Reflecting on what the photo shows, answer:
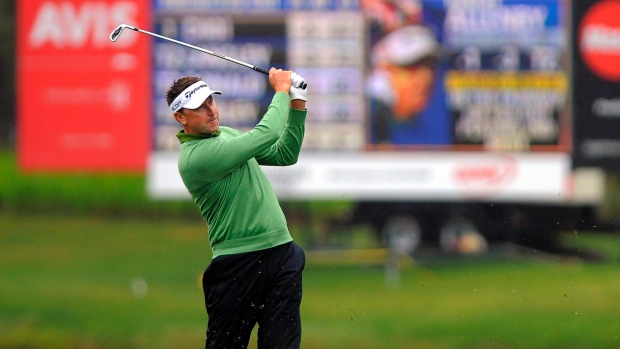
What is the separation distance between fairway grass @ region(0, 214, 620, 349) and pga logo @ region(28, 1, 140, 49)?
211 centimetres

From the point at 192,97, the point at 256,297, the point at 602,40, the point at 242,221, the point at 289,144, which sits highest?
the point at 602,40

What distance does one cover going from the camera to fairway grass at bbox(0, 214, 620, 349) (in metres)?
11.2

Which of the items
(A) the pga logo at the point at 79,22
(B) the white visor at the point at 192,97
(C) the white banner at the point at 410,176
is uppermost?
(A) the pga logo at the point at 79,22

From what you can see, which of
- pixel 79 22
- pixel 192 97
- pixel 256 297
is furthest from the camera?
pixel 79 22

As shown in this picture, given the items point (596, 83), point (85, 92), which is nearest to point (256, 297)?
point (85, 92)

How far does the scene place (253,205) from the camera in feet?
17.8

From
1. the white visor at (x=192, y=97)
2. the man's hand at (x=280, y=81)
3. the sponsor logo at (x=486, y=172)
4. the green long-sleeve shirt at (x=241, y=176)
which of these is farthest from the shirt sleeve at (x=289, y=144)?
the sponsor logo at (x=486, y=172)

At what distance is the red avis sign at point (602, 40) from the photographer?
12797mm

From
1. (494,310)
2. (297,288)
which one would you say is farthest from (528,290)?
(297,288)

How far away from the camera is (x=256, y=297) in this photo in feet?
18.1

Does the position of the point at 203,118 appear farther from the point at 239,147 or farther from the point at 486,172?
the point at 486,172

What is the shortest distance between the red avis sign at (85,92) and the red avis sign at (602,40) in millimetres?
4458

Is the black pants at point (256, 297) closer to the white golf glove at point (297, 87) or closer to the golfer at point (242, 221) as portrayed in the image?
the golfer at point (242, 221)

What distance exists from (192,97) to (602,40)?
839 centimetres
